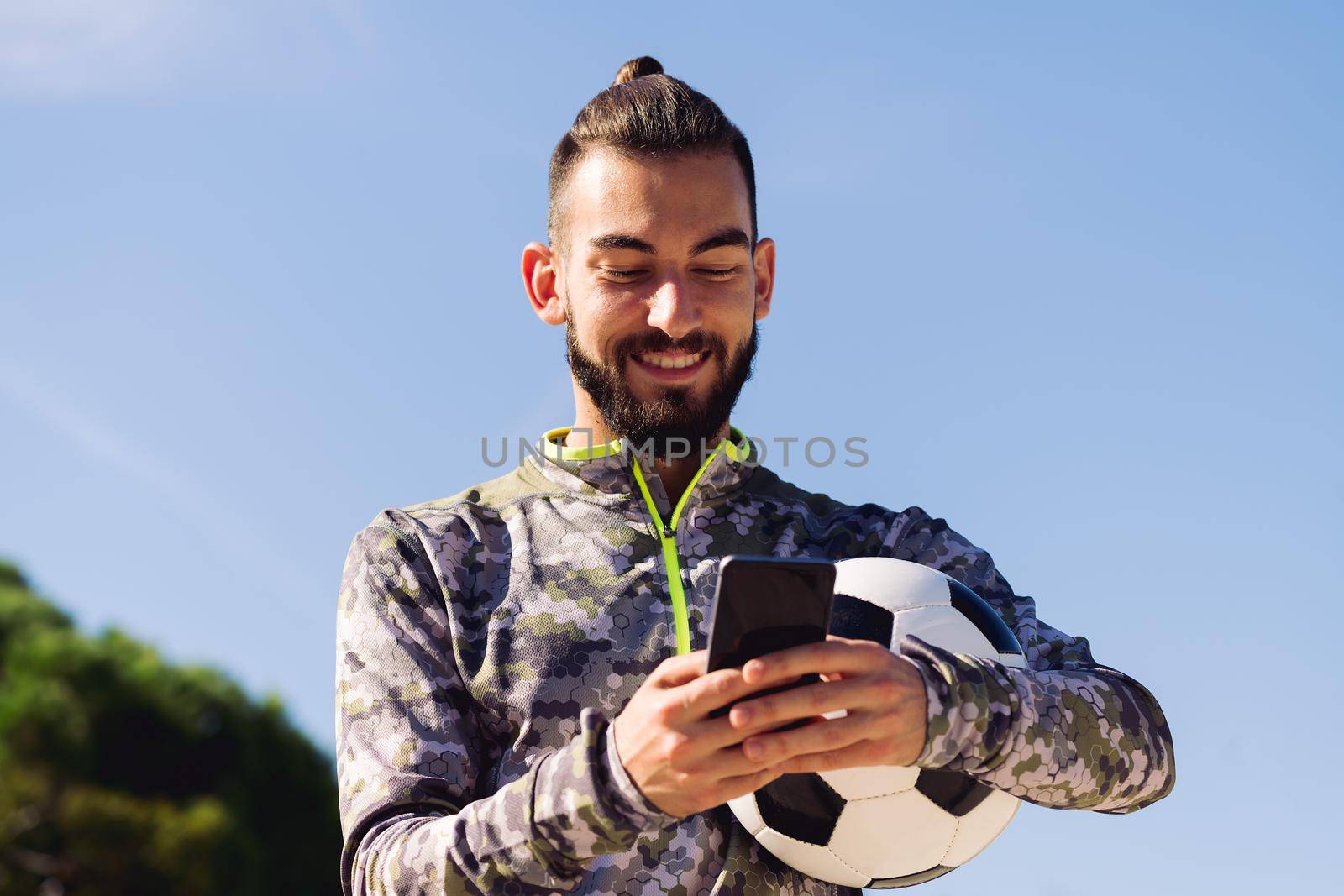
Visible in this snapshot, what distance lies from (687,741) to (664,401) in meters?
1.47

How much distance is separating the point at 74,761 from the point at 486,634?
12948 mm

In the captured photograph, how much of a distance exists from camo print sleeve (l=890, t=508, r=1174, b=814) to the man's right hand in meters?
0.42

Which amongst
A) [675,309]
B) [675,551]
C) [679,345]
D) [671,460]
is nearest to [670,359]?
[679,345]

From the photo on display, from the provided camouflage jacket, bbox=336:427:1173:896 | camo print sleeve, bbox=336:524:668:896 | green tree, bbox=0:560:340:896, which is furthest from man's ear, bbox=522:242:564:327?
green tree, bbox=0:560:340:896

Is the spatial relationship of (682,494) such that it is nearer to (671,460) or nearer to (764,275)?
(671,460)

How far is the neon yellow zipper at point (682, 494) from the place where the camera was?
3148mm

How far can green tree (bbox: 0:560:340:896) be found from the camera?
13.5 meters

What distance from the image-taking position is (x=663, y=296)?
11.0 feet

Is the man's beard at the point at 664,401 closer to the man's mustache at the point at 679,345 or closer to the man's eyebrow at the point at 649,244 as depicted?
the man's mustache at the point at 679,345

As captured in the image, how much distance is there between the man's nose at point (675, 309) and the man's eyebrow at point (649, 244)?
10 cm

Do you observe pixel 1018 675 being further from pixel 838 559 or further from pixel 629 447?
pixel 629 447

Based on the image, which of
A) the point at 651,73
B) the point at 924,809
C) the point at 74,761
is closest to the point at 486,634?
the point at 924,809

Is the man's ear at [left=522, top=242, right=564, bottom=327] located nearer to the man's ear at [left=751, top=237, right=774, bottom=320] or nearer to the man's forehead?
the man's forehead

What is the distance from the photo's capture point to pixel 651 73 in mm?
4121
